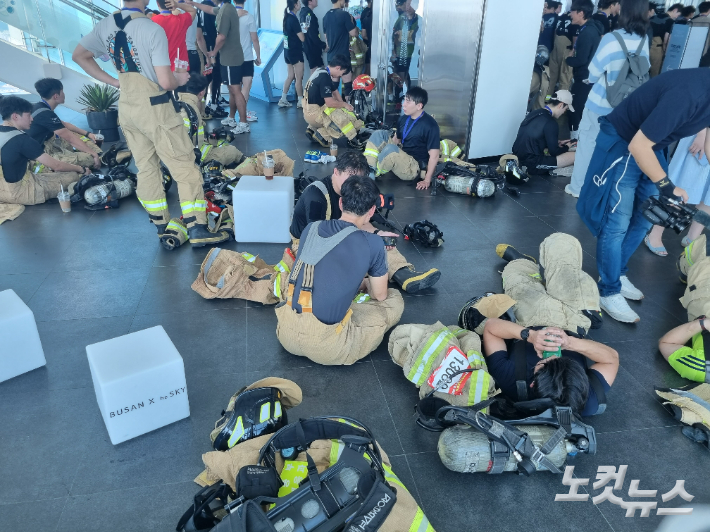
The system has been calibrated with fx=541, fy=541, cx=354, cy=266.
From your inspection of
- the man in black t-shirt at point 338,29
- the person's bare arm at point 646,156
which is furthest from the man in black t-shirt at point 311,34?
the person's bare arm at point 646,156

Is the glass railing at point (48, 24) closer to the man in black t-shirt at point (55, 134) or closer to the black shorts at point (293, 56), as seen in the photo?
the man in black t-shirt at point (55, 134)

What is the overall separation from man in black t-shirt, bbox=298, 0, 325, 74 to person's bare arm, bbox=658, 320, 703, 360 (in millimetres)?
8913

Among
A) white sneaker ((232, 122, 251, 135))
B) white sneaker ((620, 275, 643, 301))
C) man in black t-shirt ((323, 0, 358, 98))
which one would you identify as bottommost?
white sneaker ((620, 275, 643, 301))

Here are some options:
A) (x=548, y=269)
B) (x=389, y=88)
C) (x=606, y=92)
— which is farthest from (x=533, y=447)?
(x=389, y=88)

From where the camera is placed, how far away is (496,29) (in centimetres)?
727

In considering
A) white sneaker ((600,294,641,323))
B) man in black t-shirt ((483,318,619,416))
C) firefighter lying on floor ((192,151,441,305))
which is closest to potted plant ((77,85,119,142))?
firefighter lying on floor ((192,151,441,305))

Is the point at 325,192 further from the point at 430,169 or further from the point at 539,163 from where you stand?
the point at 539,163

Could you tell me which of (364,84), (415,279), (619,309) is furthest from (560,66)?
(415,279)

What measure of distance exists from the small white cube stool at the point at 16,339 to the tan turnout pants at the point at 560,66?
9.62m

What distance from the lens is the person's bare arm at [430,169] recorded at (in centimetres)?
688

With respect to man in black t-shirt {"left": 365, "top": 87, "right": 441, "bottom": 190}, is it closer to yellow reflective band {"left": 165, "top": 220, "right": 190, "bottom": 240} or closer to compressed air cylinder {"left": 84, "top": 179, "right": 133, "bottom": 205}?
yellow reflective band {"left": 165, "top": 220, "right": 190, "bottom": 240}

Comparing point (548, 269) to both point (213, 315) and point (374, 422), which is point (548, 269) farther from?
point (213, 315)

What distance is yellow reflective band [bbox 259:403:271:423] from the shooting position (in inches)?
107

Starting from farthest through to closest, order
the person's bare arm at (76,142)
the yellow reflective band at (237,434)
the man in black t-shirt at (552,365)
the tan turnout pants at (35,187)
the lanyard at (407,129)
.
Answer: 1. the lanyard at (407,129)
2. the person's bare arm at (76,142)
3. the tan turnout pants at (35,187)
4. the man in black t-shirt at (552,365)
5. the yellow reflective band at (237,434)
